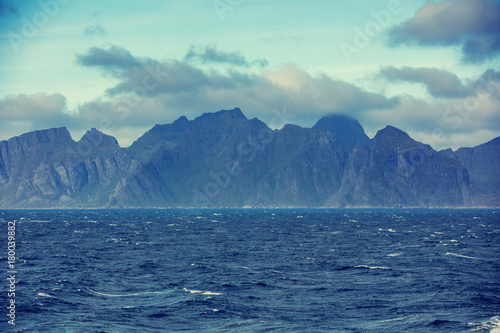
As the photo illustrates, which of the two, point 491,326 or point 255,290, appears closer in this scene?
point 491,326

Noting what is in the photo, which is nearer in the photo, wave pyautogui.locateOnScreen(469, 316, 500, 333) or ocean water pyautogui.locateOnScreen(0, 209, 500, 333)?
wave pyautogui.locateOnScreen(469, 316, 500, 333)

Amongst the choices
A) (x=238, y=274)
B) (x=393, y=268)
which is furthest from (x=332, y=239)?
(x=238, y=274)

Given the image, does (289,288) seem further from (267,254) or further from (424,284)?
(267,254)

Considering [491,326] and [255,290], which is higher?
[255,290]

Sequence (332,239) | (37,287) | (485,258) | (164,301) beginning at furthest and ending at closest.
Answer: (332,239) → (485,258) → (37,287) → (164,301)

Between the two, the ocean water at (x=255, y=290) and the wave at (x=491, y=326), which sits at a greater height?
the ocean water at (x=255, y=290)

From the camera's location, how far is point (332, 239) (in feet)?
448

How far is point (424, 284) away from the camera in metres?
68.2

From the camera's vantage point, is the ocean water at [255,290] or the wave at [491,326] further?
the ocean water at [255,290]

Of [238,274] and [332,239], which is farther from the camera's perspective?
[332,239]

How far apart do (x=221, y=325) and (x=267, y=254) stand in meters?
52.0

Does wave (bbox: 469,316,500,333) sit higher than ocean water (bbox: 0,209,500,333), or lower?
lower

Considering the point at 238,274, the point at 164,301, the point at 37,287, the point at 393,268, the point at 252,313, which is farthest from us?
the point at 393,268

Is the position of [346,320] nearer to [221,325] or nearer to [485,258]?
[221,325]
